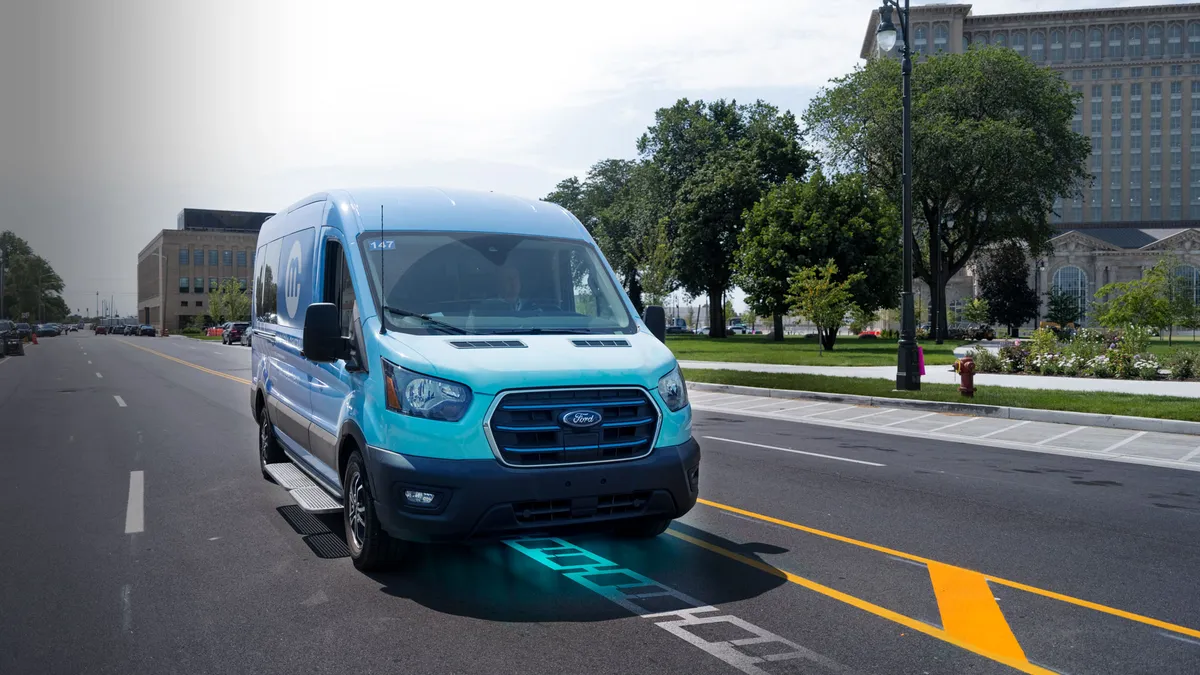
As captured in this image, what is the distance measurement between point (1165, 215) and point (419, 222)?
16107cm

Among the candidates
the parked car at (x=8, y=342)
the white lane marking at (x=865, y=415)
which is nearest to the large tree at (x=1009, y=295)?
the white lane marking at (x=865, y=415)

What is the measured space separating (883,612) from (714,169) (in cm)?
5357

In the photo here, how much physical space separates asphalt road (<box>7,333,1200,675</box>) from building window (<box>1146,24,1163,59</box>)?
161 m

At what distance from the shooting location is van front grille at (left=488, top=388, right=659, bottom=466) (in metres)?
5.26

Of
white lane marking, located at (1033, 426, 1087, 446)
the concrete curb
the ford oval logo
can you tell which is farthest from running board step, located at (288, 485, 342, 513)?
the concrete curb

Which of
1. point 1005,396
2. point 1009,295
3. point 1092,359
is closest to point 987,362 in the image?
point 1092,359

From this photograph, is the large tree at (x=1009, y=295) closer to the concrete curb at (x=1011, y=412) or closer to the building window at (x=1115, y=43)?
the concrete curb at (x=1011, y=412)

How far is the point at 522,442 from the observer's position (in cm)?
529

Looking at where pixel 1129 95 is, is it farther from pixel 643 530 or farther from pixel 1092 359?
pixel 643 530

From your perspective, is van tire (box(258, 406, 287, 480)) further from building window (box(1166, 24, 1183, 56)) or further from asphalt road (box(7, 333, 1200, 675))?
building window (box(1166, 24, 1183, 56))

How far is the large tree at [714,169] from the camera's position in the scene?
55.7 metres

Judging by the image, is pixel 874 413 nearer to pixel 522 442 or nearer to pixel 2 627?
pixel 522 442

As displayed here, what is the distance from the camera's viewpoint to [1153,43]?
142m

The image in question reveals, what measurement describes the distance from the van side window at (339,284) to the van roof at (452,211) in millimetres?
299
